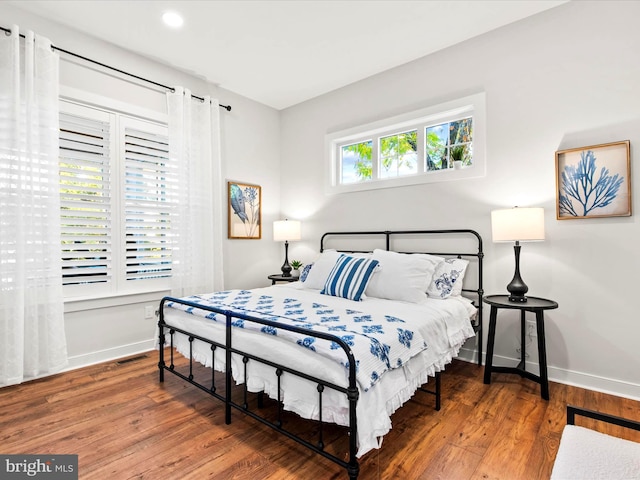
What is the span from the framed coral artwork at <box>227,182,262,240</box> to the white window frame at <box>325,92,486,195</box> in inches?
38.5

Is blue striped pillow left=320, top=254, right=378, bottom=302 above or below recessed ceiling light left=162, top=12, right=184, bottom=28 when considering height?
below

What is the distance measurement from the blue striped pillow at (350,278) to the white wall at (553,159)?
891 millimetres

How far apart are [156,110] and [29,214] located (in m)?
1.56

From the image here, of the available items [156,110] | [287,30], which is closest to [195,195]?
[156,110]

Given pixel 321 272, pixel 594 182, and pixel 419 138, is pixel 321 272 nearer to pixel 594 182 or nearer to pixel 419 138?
pixel 419 138

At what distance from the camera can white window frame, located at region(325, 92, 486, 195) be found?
3094mm

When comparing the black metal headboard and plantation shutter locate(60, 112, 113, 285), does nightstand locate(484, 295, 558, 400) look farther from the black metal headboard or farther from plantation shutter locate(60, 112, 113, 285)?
plantation shutter locate(60, 112, 113, 285)

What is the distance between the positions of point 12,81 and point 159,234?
1.64 meters

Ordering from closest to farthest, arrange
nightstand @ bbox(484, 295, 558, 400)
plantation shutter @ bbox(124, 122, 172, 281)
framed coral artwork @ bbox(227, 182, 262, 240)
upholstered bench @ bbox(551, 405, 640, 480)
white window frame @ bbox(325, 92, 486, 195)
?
upholstered bench @ bbox(551, 405, 640, 480) < nightstand @ bbox(484, 295, 558, 400) < white window frame @ bbox(325, 92, 486, 195) < plantation shutter @ bbox(124, 122, 172, 281) < framed coral artwork @ bbox(227, 182, 262, 240)

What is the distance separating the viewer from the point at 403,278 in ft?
9.11

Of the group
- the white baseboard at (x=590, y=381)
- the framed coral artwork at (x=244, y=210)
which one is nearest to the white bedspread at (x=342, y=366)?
the white baseboard at (x=590, y=381)

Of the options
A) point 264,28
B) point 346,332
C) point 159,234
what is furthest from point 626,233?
point 159,234

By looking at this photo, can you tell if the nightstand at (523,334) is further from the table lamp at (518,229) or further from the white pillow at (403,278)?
the white pillow at (403,278)

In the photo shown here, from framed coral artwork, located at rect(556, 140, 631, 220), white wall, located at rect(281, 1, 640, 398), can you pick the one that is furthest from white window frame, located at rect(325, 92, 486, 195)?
framed coral artwork, located at rect(556, 140, 631, 220)
